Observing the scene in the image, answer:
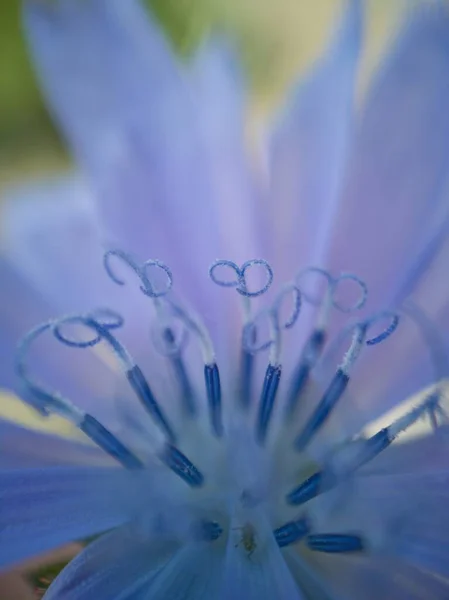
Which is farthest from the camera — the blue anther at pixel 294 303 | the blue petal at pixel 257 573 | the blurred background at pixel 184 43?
the blurred background at pixel 184 43

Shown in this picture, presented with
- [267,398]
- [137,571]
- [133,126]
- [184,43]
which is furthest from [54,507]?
[184,43]

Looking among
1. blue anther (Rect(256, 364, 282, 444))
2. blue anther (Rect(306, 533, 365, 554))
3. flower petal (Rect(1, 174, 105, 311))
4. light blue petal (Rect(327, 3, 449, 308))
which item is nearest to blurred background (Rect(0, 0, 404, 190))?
flower petal (Rect(1, 174, 105, 311))

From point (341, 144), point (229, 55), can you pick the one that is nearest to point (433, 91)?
point (341, 144)

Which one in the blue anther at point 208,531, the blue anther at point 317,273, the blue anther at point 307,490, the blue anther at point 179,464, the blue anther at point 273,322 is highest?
the blue anther at point 317,273

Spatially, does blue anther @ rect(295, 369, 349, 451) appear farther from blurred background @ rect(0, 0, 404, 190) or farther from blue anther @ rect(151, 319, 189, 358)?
blurred background @ rect(0, 0, 404, 190)

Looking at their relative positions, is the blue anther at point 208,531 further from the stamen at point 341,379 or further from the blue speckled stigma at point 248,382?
the stamen at point 341,379

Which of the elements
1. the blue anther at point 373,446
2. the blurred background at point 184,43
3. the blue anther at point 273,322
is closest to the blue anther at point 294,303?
the blue anther at point 273,322
